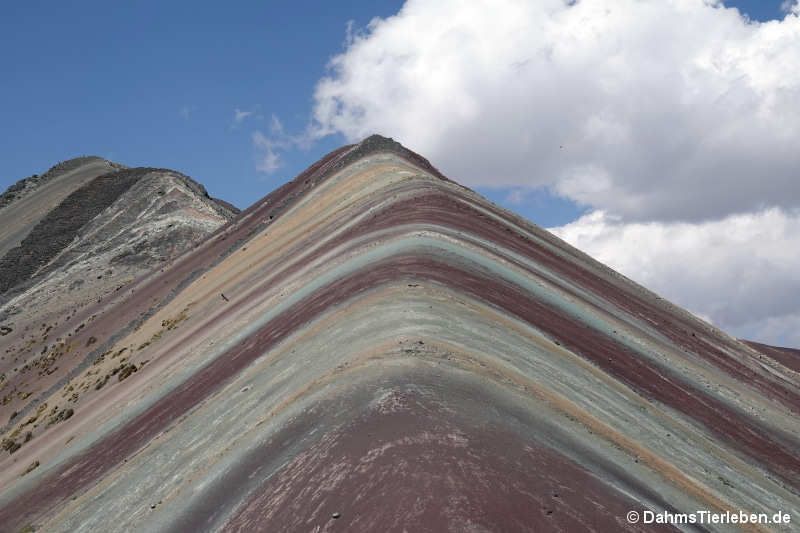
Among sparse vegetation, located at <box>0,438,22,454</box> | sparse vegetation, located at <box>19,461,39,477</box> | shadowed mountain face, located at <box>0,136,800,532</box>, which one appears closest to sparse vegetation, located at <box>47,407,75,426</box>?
shadowed mountain face, located at <box>0,136,800,532</box>

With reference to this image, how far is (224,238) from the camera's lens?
216 feet

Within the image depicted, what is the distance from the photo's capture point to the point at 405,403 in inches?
541

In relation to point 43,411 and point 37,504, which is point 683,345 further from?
point 43,411

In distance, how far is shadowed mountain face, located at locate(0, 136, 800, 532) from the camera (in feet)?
39.0

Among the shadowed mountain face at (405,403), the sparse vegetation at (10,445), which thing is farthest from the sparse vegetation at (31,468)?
the sparse vegetation at (10,445)

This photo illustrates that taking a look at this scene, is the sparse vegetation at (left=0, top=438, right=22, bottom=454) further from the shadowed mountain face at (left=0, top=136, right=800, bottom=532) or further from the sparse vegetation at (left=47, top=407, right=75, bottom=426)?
the sparse vegetation at (left=47, top=407, right=75, bottom=426)

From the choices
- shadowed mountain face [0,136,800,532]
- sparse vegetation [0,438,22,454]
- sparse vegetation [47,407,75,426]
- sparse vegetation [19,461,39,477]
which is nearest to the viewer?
shadowed mountain face [0,136,800,532]

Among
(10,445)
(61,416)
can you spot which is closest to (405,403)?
(61,416)

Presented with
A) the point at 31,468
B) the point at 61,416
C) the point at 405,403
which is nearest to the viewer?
the point at 405,403

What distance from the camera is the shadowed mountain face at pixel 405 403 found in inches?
468

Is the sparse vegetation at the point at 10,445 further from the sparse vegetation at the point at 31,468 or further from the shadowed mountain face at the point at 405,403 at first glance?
the sparse vegetation at the point at 31,468

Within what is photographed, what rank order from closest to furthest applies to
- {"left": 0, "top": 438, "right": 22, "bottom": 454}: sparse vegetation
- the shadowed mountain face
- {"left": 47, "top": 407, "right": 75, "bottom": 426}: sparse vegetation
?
the shadowed mountain face
{"left": 47, "top": 407, "right": 75, "bottom": 426}: sparse vegetation
{"left": 0, "top": 438, "right": 22, "bottom": 454}: sparse vegetation

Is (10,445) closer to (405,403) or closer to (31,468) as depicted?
(31,468)

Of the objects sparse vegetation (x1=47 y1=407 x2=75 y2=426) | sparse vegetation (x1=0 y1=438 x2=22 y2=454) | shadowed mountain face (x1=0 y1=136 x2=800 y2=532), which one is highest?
shadowed mountain face (x1=0 y1=136 x2=800 y2=532)
